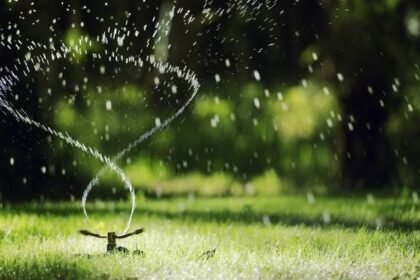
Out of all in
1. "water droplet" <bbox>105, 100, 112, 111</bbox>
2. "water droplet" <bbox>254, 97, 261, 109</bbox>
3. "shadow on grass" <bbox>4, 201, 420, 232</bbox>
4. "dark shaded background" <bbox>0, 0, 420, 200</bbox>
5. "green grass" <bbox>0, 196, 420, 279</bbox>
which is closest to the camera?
"green grass" <bbox>0, 196, 420, 279</bbox>

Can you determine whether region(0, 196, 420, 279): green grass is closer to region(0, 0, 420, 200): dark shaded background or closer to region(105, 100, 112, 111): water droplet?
region(0, 0, 420, 200): dark shaded background

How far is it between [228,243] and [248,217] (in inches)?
135

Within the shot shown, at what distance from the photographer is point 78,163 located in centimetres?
1396

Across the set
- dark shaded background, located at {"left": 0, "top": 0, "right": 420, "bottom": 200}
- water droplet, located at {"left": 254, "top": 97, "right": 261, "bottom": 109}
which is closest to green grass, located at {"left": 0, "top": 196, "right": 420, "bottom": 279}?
dark shaded background, located at {"left": 0, "top": 0, "right": 420, "bottom": 200}

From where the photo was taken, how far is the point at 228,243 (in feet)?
24.1

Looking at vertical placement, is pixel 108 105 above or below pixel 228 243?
above

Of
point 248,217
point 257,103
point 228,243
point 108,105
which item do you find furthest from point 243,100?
point 228,243

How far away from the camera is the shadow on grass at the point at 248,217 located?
9.29m

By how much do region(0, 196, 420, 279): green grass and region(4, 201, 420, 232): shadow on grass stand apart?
0.05ft

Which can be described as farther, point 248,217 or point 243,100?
point 243,100

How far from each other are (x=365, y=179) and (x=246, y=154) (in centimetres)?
281

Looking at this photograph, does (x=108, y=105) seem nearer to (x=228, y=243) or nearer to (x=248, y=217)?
(x=248, y=217)

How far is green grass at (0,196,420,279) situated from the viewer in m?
5.52

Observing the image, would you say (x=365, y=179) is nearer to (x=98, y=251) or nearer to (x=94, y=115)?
(x=94, y=115)
